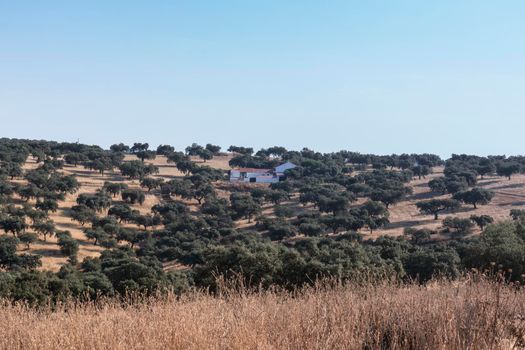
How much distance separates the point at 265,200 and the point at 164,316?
7317 centimetres

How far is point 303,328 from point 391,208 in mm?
70078

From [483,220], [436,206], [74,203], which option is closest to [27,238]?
[74,203]

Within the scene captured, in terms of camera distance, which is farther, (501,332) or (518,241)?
(518,241)

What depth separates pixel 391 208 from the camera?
74.4 metres

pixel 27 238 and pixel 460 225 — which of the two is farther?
pixel 460 225

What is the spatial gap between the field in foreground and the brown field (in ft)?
128

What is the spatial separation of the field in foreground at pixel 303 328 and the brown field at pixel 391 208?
39.0m

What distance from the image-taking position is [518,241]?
26797 millimetres

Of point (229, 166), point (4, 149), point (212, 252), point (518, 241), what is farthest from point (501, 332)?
point (229, 166)

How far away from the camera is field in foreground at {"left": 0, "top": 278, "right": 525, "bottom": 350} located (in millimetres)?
6336

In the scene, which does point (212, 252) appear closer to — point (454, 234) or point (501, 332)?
point (501, 332)

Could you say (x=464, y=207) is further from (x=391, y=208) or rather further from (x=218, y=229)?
(x=218, y=229)

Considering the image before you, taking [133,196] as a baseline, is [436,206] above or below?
below

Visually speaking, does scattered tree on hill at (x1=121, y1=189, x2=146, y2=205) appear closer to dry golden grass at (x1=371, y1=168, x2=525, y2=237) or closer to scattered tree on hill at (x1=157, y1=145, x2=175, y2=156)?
dry golden grass at (x1=371, y1=168, x2=525, y2=237)
